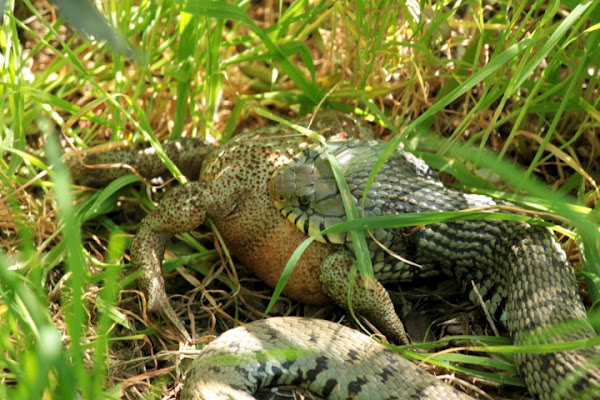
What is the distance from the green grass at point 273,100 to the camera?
354cm

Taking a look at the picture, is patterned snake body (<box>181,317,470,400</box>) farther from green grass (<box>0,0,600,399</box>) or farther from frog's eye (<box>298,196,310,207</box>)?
frog's eye (<box>298,196,310,207</box>)

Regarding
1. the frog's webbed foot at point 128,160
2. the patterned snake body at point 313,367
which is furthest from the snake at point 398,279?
the frog's webbed foot at point 128,160

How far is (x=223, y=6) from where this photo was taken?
3.59 meters

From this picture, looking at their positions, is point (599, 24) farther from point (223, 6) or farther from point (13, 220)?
point (13, 220)

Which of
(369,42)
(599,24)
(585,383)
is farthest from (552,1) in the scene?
(585,383)

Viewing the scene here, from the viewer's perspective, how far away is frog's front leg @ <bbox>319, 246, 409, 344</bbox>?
3.51m

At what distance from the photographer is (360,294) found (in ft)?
11.5

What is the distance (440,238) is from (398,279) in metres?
0.33

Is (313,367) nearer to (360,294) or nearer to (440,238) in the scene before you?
(360,294)

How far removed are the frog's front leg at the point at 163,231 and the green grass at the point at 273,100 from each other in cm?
11

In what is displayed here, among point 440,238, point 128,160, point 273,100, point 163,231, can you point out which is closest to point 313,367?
point 440,238

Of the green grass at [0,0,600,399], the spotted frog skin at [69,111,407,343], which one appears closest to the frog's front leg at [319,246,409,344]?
the spotted frog skin at [69,111,407,343]

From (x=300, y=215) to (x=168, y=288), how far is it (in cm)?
86

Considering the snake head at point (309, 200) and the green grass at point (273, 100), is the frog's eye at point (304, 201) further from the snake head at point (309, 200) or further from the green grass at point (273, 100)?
the green grass at point (273, 100)
